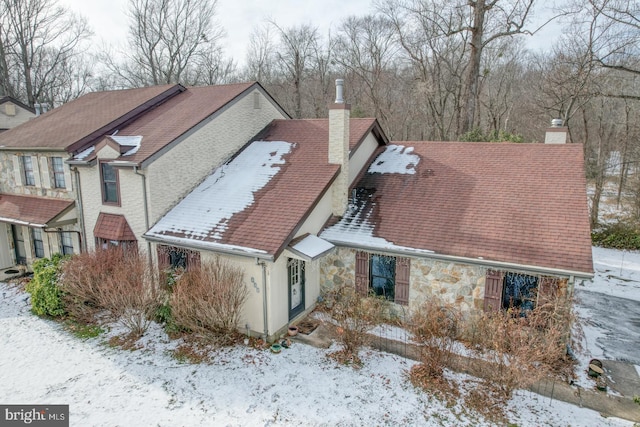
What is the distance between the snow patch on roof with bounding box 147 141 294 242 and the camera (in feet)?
37.8

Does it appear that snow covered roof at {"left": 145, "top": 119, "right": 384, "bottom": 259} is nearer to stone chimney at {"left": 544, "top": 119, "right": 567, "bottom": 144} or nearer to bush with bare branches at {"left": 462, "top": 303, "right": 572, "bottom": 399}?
bush with bare branches at {"left": 462, "top": 303, "right": 572, "bottom": 399}

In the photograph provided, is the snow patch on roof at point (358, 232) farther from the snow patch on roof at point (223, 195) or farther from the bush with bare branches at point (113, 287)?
the bush with bare branches at point (113, 287)

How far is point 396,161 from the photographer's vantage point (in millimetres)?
14625

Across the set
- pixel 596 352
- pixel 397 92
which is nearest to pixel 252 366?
pixel 596 352

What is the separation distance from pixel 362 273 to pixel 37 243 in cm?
1299

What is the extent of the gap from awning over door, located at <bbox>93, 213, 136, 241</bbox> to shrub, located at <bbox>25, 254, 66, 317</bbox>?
1.50 m

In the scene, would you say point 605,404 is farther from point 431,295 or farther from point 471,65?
point 471,65

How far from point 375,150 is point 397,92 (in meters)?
21.0

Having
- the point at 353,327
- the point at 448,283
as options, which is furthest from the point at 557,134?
the point at 353,327

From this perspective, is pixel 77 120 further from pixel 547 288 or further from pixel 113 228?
pixel 547 288

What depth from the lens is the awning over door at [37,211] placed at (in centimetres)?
1348

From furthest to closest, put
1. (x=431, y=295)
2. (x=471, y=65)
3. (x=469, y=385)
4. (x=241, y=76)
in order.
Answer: (x=241, y=76) < (x=471, y=65) < (x=431, y=295) < (x=469, y=385)

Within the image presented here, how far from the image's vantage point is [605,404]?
26.3 ft

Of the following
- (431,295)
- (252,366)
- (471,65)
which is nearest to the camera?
(252,366)
